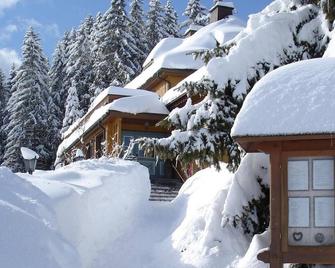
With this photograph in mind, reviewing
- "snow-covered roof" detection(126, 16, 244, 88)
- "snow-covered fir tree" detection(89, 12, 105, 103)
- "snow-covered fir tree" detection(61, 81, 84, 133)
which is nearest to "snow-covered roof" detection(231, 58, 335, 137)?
"snow-covered roof" detection(126, 16, 244, 88)

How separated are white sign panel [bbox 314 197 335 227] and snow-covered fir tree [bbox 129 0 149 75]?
126 feet

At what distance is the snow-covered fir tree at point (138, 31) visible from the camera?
151 feet

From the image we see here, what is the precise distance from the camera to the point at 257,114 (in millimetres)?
6887

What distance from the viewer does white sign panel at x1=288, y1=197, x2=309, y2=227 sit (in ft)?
22.8

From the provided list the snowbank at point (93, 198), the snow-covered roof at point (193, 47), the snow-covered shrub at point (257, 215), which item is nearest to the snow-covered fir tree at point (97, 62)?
the snow-covered roof at point (193, 47)

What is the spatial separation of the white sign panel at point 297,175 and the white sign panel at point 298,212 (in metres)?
0.15

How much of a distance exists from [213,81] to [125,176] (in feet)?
12.3

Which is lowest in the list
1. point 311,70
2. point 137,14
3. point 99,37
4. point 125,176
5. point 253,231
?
point 253,231

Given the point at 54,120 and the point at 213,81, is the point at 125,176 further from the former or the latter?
the point at 54,120

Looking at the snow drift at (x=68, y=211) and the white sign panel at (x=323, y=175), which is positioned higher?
the white sign panel at (x=323, y=175)

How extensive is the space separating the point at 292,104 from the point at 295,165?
0.79 m

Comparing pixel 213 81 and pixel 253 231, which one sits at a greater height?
pixel 213 81

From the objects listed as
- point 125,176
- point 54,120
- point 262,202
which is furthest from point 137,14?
point 262,202

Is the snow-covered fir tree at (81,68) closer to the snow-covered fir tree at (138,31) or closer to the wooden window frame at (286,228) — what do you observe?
the snow-covered fir tree at (138,31)
